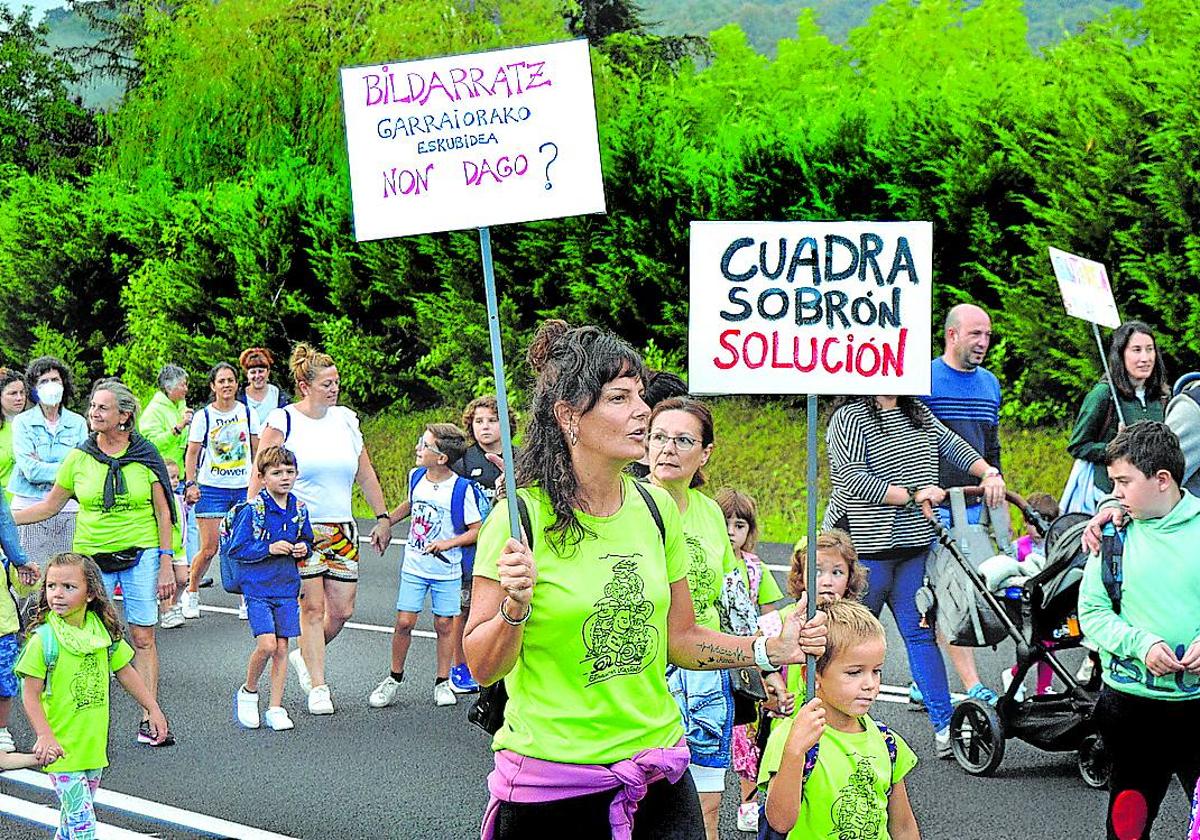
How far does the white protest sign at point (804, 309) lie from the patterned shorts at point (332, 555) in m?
4.65

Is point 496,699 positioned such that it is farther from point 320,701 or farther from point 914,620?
A: point 320,701

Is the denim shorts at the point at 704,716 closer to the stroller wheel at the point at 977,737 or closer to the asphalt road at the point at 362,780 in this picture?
the asphalt road at the point at 362,780

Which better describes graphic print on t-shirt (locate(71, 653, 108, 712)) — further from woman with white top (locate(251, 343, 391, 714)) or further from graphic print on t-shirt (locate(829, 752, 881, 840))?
graphic print on t-shirt (locate(829, 752, 881, 840))

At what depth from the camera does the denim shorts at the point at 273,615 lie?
864 centimetres

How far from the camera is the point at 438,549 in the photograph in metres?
9.06

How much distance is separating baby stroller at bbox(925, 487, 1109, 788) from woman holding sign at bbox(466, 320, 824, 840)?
127 inches

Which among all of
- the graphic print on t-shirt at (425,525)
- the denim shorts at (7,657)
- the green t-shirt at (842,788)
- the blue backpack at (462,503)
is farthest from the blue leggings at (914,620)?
the denim shorts at (7,657)

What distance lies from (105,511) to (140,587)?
0.44 meters

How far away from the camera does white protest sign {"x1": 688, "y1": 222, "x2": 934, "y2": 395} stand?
15.3 ft

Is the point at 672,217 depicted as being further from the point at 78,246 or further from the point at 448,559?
the point at 78,246

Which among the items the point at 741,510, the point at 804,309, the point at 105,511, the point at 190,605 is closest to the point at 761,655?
the point at 804,309

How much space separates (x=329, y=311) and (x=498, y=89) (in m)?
17.5

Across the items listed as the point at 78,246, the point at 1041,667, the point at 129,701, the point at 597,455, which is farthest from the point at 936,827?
the point at 78,246

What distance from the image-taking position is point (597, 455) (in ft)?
13.3
